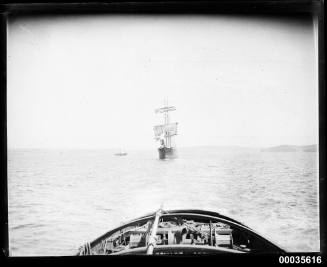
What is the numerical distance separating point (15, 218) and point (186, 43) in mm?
1488

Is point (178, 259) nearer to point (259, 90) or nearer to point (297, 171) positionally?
point (297, 171)

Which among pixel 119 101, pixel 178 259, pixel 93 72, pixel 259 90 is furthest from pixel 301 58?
pixel 178 259

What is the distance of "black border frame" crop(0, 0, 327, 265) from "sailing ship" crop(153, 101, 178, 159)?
60 centimetres

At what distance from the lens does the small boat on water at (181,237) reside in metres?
1.89

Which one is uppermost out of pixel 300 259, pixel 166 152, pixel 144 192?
pixel 166 152

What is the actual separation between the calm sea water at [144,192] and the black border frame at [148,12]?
41mm

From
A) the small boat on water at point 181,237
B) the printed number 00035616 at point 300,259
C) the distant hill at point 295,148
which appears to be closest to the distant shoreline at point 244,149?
the distant hill at point 295,148

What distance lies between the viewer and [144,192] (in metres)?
1.94

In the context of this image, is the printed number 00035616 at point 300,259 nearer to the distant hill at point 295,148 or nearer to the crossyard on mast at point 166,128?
the distant hill at point 295,148

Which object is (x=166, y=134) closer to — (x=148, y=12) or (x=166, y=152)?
(x=166, y=152)

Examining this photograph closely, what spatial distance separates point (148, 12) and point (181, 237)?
138 centimetres

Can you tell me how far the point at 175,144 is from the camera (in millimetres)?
1952

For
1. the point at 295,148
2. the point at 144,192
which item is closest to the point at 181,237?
the point at 144,192

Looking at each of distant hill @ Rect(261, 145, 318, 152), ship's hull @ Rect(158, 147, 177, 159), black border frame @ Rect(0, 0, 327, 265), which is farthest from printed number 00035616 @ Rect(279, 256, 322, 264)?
ship's hull @ Rect(158, 147, 177, 159)
